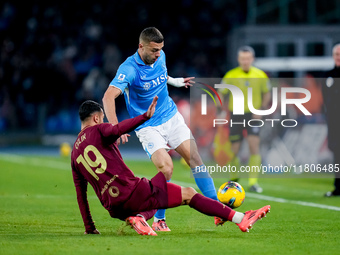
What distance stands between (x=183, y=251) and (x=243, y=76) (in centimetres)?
639

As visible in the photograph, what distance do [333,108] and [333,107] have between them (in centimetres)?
2

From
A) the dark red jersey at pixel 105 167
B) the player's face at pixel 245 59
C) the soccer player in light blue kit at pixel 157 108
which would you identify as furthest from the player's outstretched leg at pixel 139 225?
the player's face at pixel 245 59

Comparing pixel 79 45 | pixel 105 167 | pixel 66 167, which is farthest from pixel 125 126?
pixel 79 45

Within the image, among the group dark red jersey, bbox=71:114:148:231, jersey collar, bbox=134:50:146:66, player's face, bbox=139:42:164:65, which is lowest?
dark red jersey, bbox=71:114:148:231

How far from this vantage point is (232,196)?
765cm

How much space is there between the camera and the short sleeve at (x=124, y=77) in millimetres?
6977

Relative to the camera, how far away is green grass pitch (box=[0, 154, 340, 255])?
219 inches

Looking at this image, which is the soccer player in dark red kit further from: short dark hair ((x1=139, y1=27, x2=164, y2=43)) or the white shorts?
short dark hair ((x1=139, y1=27, x2=164, y2=43))

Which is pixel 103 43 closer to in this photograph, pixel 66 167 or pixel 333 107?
pixel 66 167

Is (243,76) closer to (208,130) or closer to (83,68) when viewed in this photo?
(208,130)

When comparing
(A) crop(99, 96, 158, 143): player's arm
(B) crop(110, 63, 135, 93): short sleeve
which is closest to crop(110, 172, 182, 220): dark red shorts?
(A) crop(99, 96, 158, 143): player's arm

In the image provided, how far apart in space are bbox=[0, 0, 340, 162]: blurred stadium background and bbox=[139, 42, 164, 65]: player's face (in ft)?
40.7

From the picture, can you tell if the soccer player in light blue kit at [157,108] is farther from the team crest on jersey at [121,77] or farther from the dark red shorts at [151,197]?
the dark red shorts at [151,197]

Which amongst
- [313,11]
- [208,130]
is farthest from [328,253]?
[313,11]
